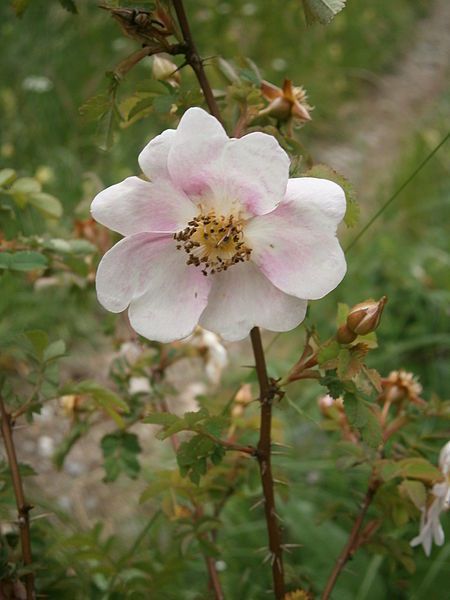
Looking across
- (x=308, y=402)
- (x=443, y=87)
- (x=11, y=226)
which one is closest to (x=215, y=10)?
(x=443, y=87)

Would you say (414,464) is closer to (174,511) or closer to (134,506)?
(174,511)

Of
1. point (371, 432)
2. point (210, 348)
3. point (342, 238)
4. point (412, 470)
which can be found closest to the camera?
point (371, 432)

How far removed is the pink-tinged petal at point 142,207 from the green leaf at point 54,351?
242 millimetres

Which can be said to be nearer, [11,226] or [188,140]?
[188,140]

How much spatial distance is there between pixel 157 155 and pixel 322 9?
0.62 ft

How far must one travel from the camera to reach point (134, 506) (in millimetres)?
2223

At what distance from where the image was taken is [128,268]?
71cm

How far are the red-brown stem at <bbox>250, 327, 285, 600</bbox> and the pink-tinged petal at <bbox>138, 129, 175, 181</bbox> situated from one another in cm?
18

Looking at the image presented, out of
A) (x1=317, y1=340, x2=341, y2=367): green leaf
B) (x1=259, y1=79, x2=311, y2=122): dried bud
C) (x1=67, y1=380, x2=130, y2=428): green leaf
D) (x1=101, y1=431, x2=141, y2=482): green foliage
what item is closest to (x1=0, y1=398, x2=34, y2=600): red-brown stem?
(x1=67, y1=380, x2=130, y2=428): green leaf

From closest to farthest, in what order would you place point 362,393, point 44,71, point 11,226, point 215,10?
point 362,393 < point 11,226 < point 44,71 < point 215,10

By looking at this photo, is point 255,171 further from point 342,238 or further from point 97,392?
point 342,238

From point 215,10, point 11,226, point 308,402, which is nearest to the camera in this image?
point 11,226

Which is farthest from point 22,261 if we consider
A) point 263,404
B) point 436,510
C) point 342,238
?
point 342,238

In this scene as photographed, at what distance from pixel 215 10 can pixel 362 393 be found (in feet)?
11.4
